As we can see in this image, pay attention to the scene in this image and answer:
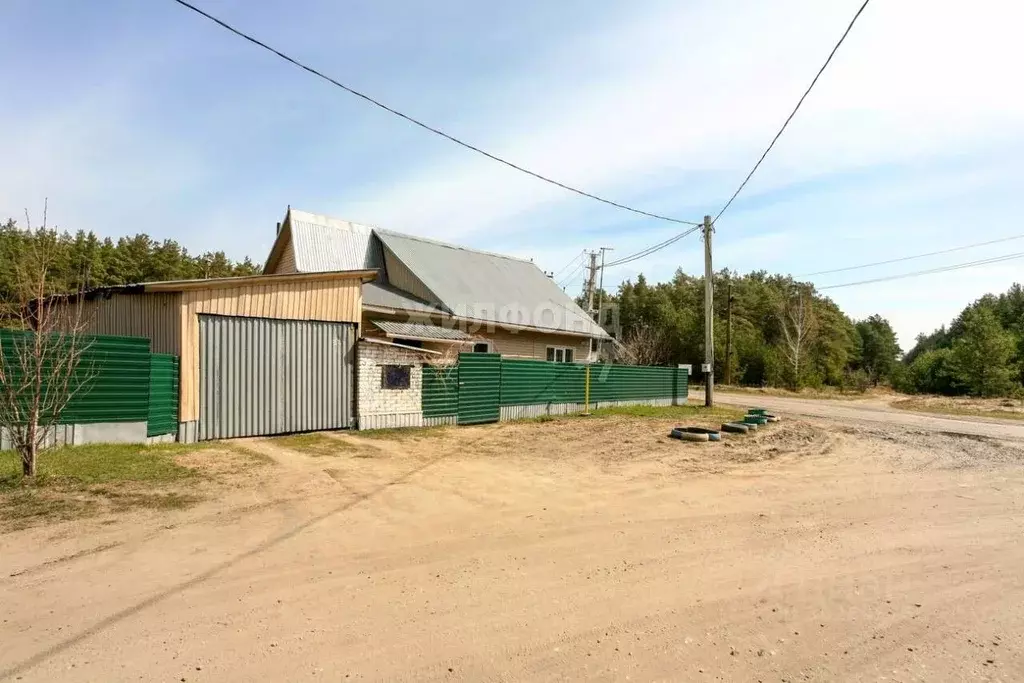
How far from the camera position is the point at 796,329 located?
50.1m

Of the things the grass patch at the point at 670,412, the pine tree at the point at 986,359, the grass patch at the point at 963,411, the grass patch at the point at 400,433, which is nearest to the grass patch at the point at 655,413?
the grass patch at the point at 670,412

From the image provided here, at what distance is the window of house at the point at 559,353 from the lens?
25703mm

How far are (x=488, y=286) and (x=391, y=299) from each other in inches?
242

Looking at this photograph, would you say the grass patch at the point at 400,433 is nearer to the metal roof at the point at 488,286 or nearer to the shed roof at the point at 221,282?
the shed roof at the point at 221,282

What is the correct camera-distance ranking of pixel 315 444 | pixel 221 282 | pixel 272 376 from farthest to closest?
pixel 272 376 < pixel 315 444 < pixel 221 282

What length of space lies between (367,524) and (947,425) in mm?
20665

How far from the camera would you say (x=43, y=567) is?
4.82 m

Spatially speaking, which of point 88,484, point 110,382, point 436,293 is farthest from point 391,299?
point 88,484

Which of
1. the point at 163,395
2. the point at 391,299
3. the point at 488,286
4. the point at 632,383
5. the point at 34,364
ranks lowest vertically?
the point at 632,383

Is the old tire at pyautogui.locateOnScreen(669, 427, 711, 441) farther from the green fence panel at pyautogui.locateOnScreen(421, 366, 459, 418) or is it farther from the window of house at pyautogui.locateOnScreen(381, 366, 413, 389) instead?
the window of house at pyautogui.locateOnScreen(381, 366, 413, 389)

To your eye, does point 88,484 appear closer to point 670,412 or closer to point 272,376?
point 272,376

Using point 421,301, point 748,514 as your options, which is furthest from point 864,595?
point 421,301

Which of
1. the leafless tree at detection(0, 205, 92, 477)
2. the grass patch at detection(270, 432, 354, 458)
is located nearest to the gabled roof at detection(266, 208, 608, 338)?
the grass patch at detection(270, 432, 354, 458)

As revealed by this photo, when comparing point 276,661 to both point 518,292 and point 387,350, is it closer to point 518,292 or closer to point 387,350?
point 387,350
